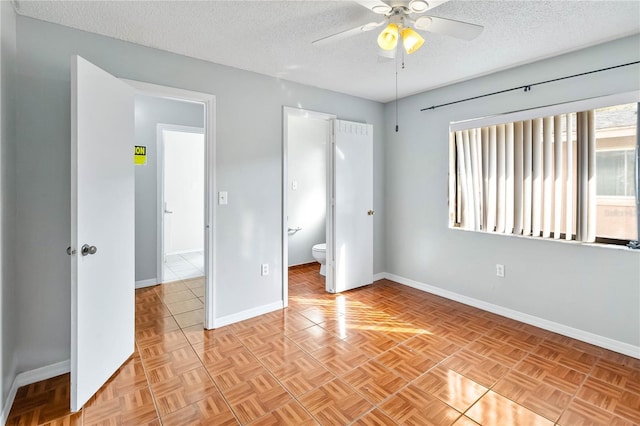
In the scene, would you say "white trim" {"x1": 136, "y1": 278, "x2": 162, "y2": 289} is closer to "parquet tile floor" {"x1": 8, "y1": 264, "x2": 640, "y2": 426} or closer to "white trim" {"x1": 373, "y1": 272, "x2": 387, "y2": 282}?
"parquet tile floor" {"x1": 8, "y1": 264, "x2": 640, "y2": 426}

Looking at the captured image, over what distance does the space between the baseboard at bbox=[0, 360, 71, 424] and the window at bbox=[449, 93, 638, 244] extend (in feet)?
12.3

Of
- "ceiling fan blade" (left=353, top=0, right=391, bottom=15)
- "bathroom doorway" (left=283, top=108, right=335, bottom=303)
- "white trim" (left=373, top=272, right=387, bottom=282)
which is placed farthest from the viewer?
"bathroom doorway" (left=283, top=108, right=335, bottom=303)

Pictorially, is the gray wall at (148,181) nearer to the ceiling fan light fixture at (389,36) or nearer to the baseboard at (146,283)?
the baseboard at (146,283)

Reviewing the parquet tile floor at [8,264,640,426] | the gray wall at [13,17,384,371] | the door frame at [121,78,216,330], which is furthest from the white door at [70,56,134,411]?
the door frame at [121,78,216,330]

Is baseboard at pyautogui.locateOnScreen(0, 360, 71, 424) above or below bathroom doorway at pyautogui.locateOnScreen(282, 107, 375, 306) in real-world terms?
below

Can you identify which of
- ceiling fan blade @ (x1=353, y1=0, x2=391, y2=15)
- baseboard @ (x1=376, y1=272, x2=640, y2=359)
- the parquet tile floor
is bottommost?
the parquet tile floor

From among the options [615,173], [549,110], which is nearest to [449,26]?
[549,110]

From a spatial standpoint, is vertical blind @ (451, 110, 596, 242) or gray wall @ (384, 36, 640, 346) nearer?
gray wall @ (384, 36, 640, 346)

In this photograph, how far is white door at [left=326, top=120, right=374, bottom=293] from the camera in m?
3.77

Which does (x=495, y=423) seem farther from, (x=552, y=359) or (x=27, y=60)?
(x=27, y=60)

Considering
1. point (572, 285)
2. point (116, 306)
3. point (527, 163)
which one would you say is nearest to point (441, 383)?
point (572, 285)

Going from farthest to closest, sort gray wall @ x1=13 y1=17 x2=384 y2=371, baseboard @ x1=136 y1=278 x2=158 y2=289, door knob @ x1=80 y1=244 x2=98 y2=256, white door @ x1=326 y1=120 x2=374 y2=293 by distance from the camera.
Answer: baseboard @ x1=136 y1=278 x2=158 y2=289, white door @ x1=326 y1=120 x2=374 y2=293, gray wall @ x1=13 y1=17 x2=384 y2=371, door knob @ x1=80 y1=244 x2=98 y2=256

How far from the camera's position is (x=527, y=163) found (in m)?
2.91

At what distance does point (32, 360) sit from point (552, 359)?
3.68 meters
